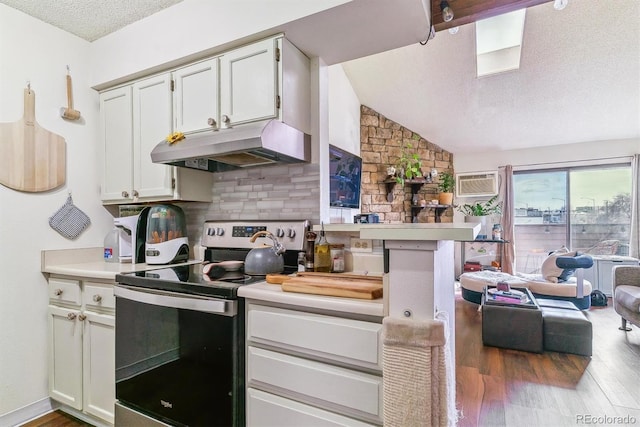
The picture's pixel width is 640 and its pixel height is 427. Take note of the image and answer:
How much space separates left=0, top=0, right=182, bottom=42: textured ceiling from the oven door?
1686mm

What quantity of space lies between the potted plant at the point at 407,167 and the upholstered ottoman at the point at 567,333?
2.69 metres

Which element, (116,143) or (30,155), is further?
(116,143)

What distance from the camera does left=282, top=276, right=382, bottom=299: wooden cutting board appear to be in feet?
3.73

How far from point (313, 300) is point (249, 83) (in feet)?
3.99

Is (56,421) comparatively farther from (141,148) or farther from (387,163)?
(387,163)

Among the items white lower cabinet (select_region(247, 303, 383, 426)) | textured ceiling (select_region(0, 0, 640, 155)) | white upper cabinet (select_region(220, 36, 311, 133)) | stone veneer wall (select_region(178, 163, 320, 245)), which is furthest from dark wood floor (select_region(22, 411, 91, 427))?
textured ceiling (select_region(0, 0, 640, 155))

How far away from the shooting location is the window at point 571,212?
4.98 m

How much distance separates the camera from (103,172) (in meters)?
2.31

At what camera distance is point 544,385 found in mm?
2312

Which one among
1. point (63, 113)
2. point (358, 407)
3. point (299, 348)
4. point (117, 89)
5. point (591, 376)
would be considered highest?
point (117, 89)

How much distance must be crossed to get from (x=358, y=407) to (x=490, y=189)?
5477mm

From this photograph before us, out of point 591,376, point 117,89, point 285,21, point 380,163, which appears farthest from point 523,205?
point 117,89

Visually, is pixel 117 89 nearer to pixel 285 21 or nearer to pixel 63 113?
pixel 63 113
